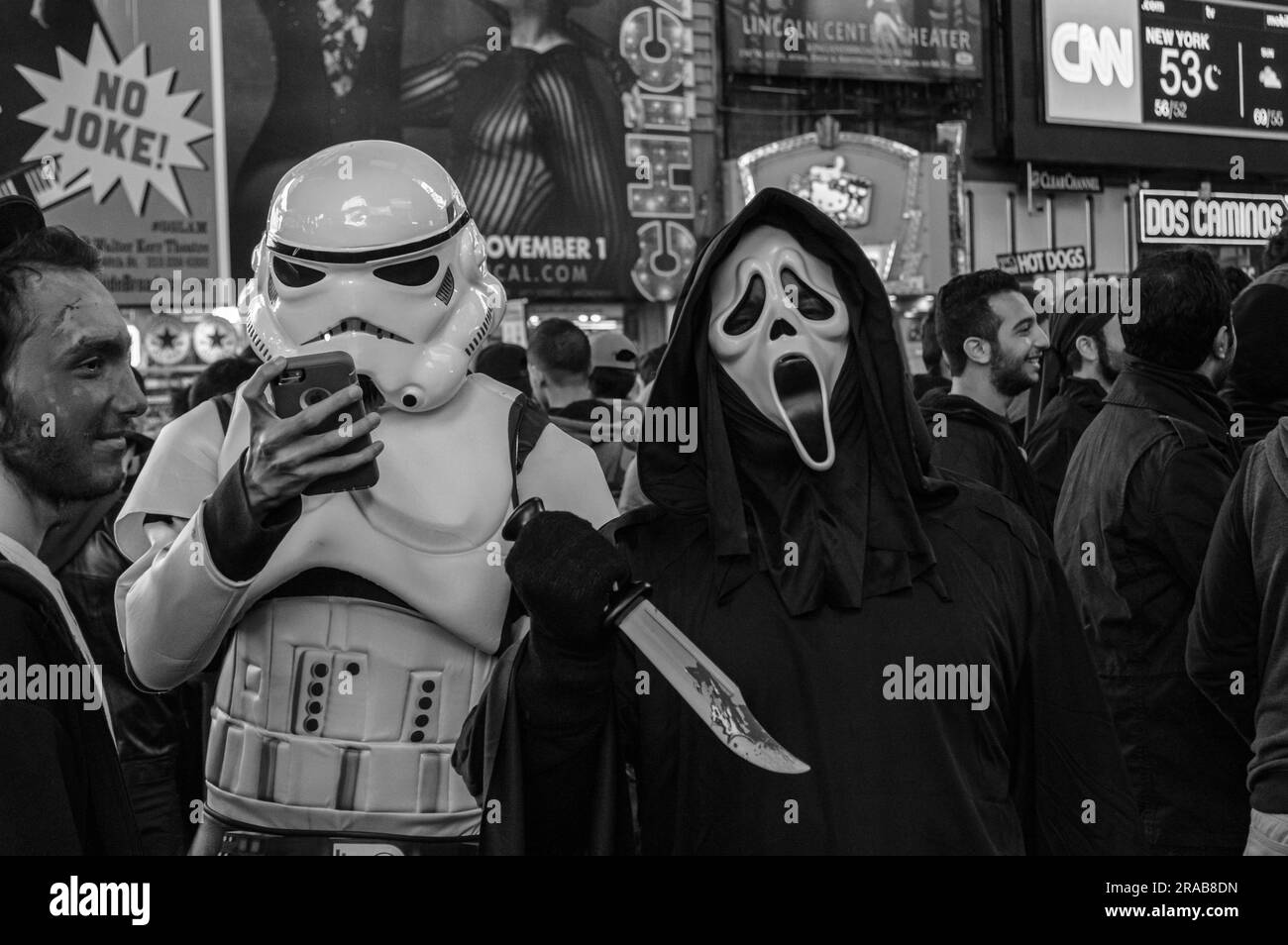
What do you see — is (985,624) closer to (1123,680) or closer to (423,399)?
(423,399)

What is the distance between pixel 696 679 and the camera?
1.67 m

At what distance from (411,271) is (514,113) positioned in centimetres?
1374

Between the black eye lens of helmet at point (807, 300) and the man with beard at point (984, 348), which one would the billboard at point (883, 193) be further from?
the black eye lens of helmet at point (807, 300)

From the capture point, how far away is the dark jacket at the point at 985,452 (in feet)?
12.2

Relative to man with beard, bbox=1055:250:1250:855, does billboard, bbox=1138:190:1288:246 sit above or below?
above

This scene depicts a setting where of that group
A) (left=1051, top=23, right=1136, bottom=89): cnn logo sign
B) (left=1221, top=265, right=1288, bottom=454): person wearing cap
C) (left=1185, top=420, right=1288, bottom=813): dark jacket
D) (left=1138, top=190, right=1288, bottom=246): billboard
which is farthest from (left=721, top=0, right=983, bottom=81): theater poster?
(left=1185, top=420, right=1288, bottom=813): dark jacket

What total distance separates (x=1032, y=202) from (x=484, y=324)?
1823 centimetres

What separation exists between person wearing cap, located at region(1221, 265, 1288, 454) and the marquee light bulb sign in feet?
53.9

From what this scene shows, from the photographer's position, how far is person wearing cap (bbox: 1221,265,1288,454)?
3090 mm

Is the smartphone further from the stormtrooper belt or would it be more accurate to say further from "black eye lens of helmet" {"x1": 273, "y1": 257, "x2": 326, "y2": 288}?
the stormtrooper belt

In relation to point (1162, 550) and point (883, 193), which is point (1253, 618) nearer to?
point (1162, 550)

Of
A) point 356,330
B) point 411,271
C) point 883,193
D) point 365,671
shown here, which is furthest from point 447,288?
point 883,193

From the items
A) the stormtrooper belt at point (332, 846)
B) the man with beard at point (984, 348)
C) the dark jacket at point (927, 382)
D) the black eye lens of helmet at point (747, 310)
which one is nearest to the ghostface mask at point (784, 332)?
the black eye lens of helmet at point (747, 310)
